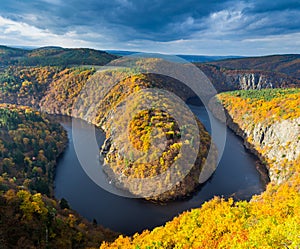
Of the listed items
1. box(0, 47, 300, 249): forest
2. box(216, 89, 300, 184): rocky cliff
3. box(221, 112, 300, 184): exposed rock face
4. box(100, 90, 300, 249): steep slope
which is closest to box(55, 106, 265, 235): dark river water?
box(0, 47, 300, 249): forest

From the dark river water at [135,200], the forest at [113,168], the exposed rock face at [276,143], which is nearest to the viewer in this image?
the forest at [113,168]

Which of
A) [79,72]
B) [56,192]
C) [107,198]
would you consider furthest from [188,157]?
[79,72]

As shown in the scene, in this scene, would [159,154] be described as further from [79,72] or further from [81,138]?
[79,72]

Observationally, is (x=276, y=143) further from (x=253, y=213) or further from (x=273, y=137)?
(x=253, y=213)

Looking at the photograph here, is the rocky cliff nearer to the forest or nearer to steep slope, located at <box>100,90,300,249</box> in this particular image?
steep slope, located at <box>100,90,300,249</box>

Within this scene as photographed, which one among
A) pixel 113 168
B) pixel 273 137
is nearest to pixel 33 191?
pixel 113 168

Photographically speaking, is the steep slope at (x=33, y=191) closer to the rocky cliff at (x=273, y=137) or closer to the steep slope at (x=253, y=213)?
the steep slope at (x=253, y=213)

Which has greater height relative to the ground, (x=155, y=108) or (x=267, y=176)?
(x=155, y=108)

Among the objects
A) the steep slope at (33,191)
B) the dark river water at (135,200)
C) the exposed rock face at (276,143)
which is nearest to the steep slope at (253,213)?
the exposed rock face at (276,143)
